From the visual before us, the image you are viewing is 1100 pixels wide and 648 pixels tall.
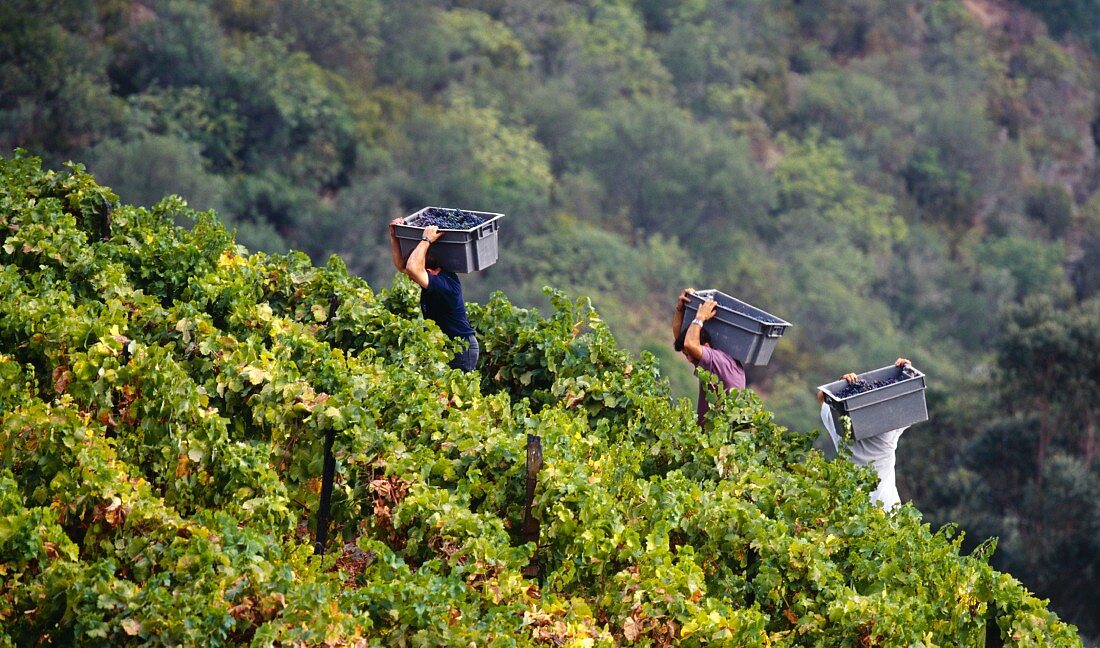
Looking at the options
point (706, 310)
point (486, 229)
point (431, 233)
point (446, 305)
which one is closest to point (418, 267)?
point (431, 233)

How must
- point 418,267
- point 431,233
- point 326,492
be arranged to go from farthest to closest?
point 431,233 < point 418,267 < point 326,492

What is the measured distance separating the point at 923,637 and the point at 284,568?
11.0 ft

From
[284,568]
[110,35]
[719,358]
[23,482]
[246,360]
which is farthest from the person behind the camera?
[110,35]

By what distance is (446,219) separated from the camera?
37.0ft

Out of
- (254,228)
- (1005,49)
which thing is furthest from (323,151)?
(1005,49)

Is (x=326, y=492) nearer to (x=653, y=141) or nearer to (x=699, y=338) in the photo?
(x=699, y=338)

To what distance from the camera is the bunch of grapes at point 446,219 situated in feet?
36.2

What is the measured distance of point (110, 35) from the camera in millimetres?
49781

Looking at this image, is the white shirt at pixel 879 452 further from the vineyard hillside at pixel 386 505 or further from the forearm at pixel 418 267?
the forearm at pixel 418 267

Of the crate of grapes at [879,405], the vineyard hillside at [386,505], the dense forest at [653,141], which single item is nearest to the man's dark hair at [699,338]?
the vineyard hillside at [386,505]

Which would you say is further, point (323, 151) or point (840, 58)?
point (840, 58)

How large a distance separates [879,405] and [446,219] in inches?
136

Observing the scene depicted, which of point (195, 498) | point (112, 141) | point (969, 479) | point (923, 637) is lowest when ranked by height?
point (969, 479)

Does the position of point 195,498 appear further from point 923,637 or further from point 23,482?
point 923,637
